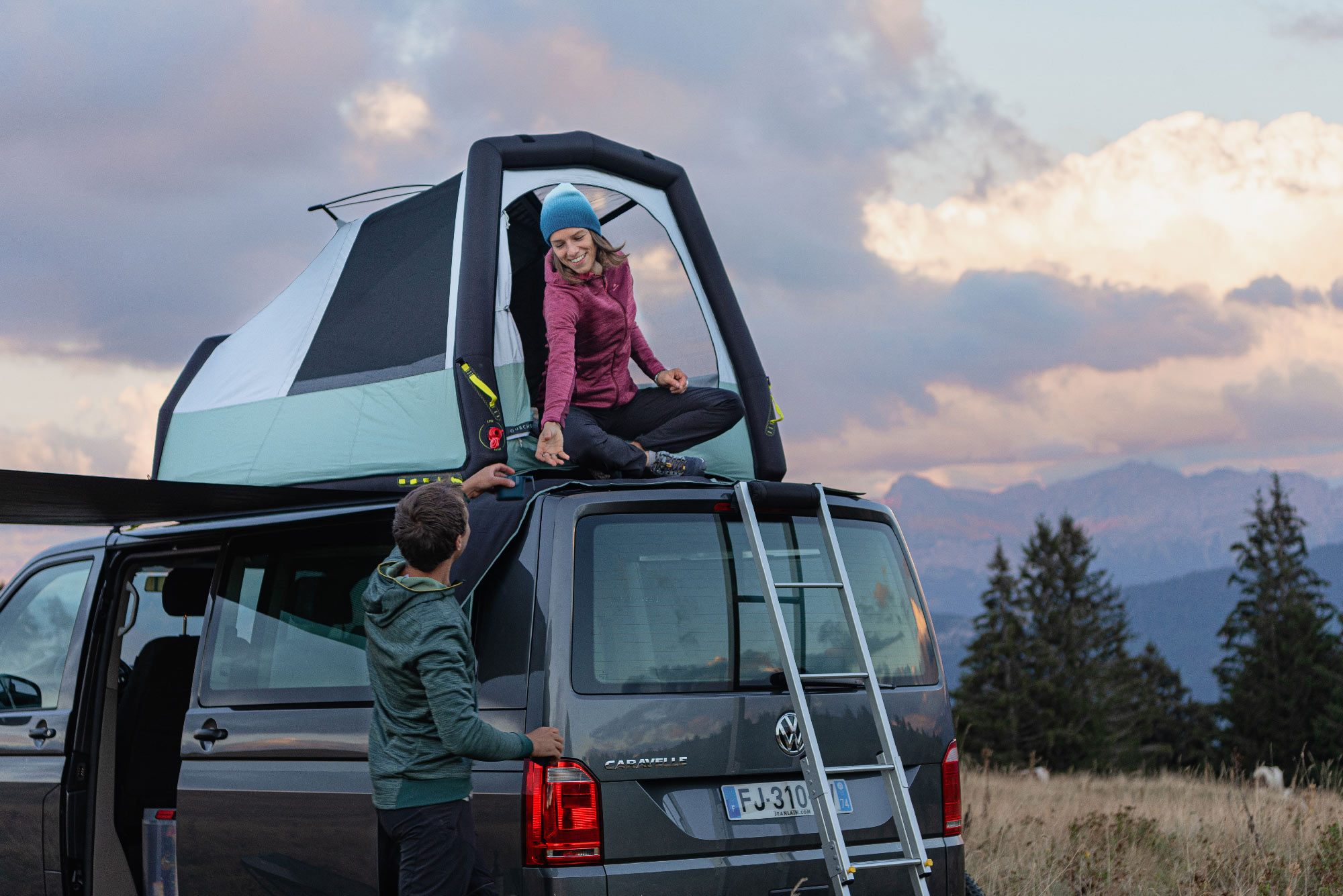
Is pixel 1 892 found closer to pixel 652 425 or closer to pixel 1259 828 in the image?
pixel 652 425

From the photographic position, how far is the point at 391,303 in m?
6.09

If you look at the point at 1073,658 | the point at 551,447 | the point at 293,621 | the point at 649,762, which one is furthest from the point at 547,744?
the point at 1073,658

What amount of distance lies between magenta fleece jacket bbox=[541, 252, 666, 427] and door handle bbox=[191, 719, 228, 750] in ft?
5.47

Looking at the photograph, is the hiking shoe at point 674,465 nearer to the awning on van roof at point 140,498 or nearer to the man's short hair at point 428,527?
the awning on van roof at point 140,498

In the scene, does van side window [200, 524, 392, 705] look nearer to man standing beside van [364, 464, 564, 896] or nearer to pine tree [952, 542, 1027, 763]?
man standing beside van [364, 464, 564, 896]

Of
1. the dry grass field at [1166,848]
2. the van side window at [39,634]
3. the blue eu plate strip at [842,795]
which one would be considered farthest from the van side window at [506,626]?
the dry grass field at [1166,848]

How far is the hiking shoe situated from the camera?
5.32 meters

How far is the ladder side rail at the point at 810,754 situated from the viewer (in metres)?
3.81

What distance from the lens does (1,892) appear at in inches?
225

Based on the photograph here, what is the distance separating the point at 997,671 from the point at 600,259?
57.1 m

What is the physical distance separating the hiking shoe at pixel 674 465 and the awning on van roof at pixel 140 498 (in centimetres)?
105

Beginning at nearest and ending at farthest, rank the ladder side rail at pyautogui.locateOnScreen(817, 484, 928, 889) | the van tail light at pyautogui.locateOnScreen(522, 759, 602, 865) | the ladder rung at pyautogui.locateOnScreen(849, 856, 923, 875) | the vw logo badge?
the van tail light at pyautogui.locateOnScreen(522, 759, 602, 865) → the ladder rung at pyautogui.locateOnScreen(849, 856, 923, 875) → the vw logo badge → the ladder side rail at pyautogui.locateOnScreen(817, 484, 928, 889)

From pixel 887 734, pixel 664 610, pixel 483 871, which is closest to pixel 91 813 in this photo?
pixel 483 871

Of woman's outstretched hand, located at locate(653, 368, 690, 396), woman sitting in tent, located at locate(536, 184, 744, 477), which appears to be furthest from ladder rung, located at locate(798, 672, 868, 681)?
woman's outstretched hand, located at locate(653, 368, 690, 396)
